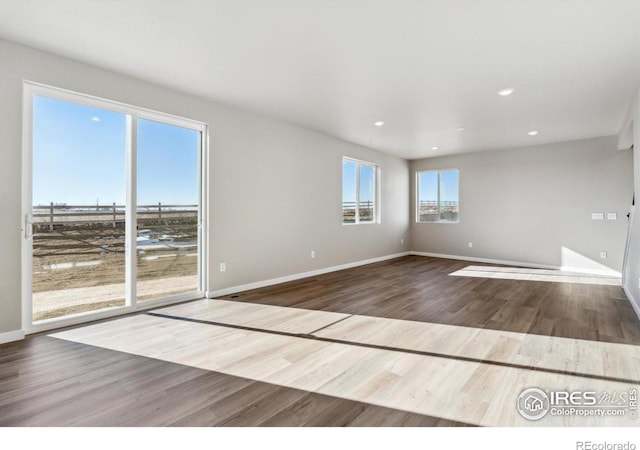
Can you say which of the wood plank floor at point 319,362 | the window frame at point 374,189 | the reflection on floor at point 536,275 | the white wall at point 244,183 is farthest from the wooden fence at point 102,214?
the reflection on floor at point 536,275

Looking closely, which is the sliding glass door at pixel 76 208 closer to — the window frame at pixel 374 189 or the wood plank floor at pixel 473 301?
the wood plank floor at pixel 473 301

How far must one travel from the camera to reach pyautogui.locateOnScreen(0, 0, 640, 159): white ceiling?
2365 millimetres

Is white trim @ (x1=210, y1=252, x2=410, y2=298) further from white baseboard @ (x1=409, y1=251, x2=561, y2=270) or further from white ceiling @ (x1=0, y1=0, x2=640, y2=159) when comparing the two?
white ceiling @ (x1=0, y1=0, x2=640, y2=159)

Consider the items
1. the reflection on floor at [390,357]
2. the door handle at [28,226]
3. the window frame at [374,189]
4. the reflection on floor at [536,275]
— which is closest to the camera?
the reflection on floor at [390,357]

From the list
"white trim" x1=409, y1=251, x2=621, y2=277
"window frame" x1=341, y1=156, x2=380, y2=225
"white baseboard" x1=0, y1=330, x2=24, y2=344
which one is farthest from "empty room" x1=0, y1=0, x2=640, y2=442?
"window frame" x1=341, y1=156, x2=380, y2=225

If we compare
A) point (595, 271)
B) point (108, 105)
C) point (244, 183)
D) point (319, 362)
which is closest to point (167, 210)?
point (244, 183)

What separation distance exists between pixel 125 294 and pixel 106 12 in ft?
9.08

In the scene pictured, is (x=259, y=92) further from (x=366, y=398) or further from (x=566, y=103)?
(x=566, y=103)

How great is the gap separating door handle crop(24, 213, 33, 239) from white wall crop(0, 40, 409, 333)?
0.06m

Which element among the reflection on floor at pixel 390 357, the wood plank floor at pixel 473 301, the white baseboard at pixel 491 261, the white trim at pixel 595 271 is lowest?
the reflection on floor at pixel 390 357

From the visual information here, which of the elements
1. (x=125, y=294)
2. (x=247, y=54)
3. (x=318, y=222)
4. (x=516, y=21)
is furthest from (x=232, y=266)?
(x=516, y=21)

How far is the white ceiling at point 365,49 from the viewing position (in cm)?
237
